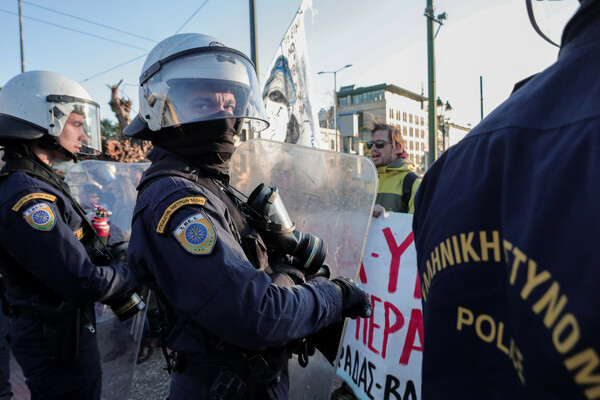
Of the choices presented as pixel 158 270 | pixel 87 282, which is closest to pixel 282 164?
pixel 158 270

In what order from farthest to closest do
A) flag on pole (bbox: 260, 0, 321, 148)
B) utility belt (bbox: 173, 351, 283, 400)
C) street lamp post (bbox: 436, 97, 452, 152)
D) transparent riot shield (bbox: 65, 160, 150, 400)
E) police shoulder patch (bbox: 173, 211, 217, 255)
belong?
street lamp post (bbox: 436, 97, 452, 152) < flag on pole (bbox: 260, 0, 321, 148) < transparent riot shield (bbox: 65, 160, 150, 400) < utility belt (bbox: 173, 351, 283, 400) < police shoulder patch (bbox: 173, 211, 217, 255)

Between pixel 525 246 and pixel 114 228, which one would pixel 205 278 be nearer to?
pixel 525 246

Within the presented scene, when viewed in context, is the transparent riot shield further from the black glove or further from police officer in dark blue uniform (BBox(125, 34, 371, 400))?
the black glove

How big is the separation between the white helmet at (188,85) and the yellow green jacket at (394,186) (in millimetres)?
2341

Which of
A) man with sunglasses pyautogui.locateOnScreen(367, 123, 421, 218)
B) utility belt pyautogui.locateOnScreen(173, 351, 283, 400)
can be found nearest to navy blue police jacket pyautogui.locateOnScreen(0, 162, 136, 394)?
utility belt pyautogui.locateOnScreen(173, 351, 283, 400)

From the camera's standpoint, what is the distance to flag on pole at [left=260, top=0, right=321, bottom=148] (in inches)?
184

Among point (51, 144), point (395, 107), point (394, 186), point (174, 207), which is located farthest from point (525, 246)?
point (395, 107)

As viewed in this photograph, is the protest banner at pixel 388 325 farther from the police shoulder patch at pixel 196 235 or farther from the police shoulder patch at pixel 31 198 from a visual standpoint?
the police shoulder patch at pixel 31 198

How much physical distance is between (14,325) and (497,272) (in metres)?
2.39

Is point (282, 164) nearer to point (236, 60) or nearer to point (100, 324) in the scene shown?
point (236, 60)

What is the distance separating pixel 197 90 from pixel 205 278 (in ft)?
2.79

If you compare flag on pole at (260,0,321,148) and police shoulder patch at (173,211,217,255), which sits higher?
flag on pole at (260,0,321,148)

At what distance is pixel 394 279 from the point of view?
276 cm

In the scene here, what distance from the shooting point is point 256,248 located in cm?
145
